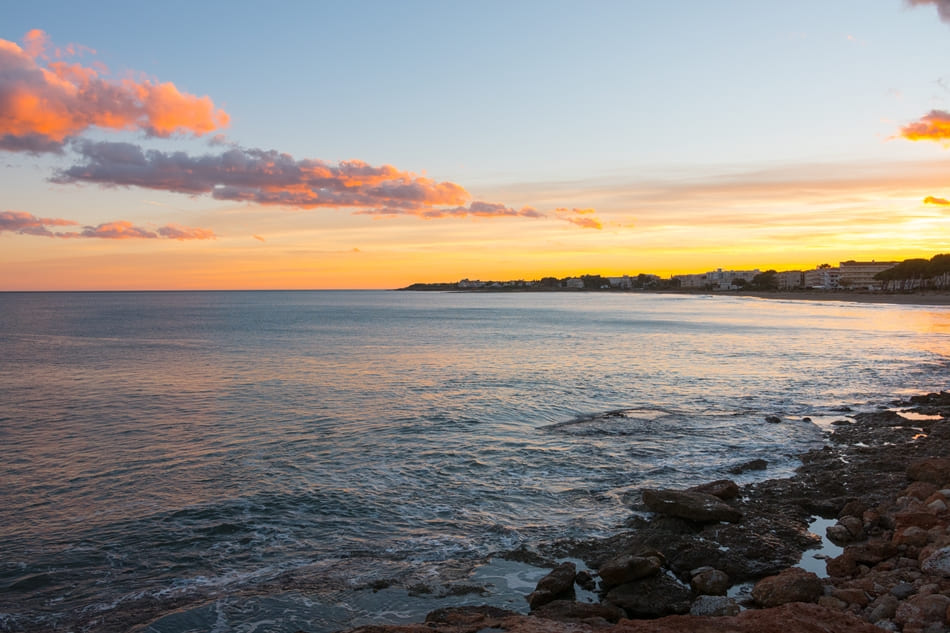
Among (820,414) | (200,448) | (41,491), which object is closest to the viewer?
(41,491)

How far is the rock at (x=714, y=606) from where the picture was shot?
785 cm

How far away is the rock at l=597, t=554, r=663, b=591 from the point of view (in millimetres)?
8828

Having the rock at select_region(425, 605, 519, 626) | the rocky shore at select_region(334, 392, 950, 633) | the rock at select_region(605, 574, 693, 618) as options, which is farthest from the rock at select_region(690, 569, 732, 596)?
the rock at select_region(425, 605, 519, 626)

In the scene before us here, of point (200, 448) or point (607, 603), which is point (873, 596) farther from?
point (200, 448)

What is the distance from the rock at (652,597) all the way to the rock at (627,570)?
82 mm

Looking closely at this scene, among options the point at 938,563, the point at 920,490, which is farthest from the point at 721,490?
the point at 938,563

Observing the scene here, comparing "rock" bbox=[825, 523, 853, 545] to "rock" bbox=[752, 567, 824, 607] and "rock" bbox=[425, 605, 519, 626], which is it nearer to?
"rock" bbox=[752, 567, 824, 607]

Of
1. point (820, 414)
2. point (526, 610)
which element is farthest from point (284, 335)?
point (526, 610)

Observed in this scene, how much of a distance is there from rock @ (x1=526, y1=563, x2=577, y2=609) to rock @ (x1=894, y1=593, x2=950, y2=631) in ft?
12.9

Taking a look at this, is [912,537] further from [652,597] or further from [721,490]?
[652,597]

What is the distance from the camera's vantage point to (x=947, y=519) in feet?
32.1

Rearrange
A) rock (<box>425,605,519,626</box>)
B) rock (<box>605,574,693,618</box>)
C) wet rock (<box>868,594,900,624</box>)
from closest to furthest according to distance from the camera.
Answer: wet rock (<box>868,594,900,624</box>) → rock (<box>425,605,519,626</box>) → rock (<box>605,574,693,618</box>)

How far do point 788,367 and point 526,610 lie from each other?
3192cm

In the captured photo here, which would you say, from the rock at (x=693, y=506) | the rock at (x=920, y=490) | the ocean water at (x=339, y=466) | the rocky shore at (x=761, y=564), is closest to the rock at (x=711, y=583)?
the rocky shore at (x=761, y=564)
